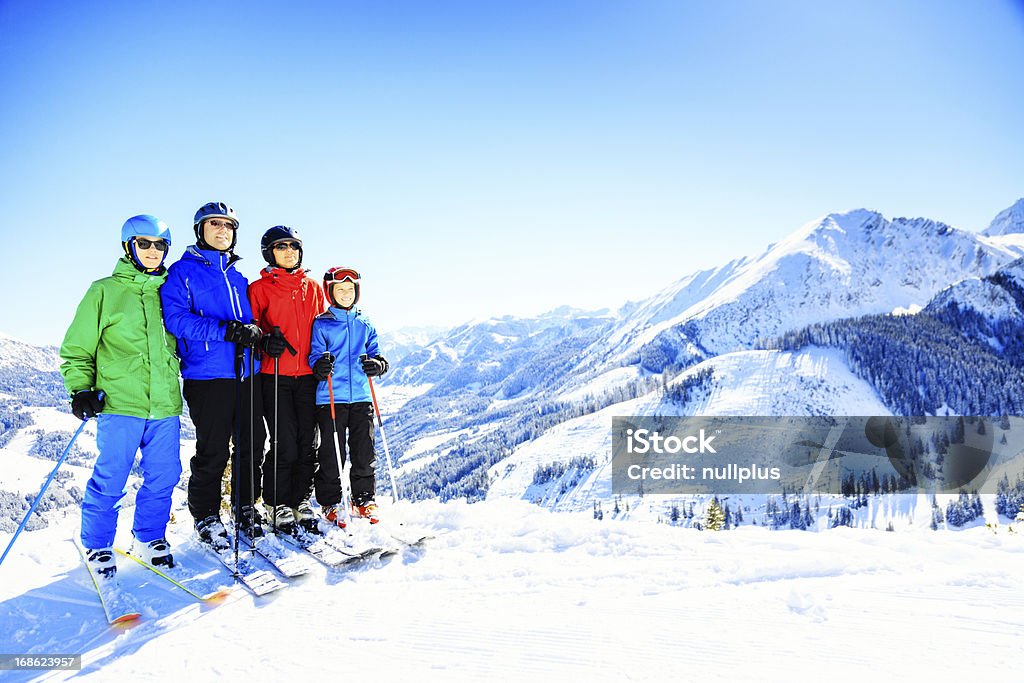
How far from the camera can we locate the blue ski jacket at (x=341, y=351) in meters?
6.29

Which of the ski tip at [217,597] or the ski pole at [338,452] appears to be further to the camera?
the ski pole at [338,452]

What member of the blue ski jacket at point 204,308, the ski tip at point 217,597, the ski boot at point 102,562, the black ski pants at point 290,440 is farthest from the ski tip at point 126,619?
the blue ski jacket at point 204,308

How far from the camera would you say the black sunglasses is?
16.8ft

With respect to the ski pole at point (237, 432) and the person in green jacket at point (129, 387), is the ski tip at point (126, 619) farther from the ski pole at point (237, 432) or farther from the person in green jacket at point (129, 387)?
the ski pole at point (237, 432)

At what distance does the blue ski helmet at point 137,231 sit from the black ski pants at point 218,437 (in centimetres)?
138

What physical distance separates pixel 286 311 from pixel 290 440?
59.0 inches

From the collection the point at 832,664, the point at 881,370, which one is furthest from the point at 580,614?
the point at 881,370

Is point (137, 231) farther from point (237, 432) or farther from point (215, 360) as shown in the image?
point (237, 432)

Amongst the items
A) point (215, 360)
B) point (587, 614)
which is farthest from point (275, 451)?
point (587, 614)

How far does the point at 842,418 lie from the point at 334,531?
7344 inches

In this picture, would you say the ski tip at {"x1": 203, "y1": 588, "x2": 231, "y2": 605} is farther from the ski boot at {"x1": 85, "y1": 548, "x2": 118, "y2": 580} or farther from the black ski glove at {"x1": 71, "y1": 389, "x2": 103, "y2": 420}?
the black ski glove at {"x1": 71, "y1": 389, "x2": 103, "y2": 420}

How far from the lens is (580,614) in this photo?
3.97m

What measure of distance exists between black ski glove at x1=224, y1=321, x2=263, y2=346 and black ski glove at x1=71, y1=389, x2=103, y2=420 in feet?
3.80

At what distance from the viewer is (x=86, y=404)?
15.1ft
